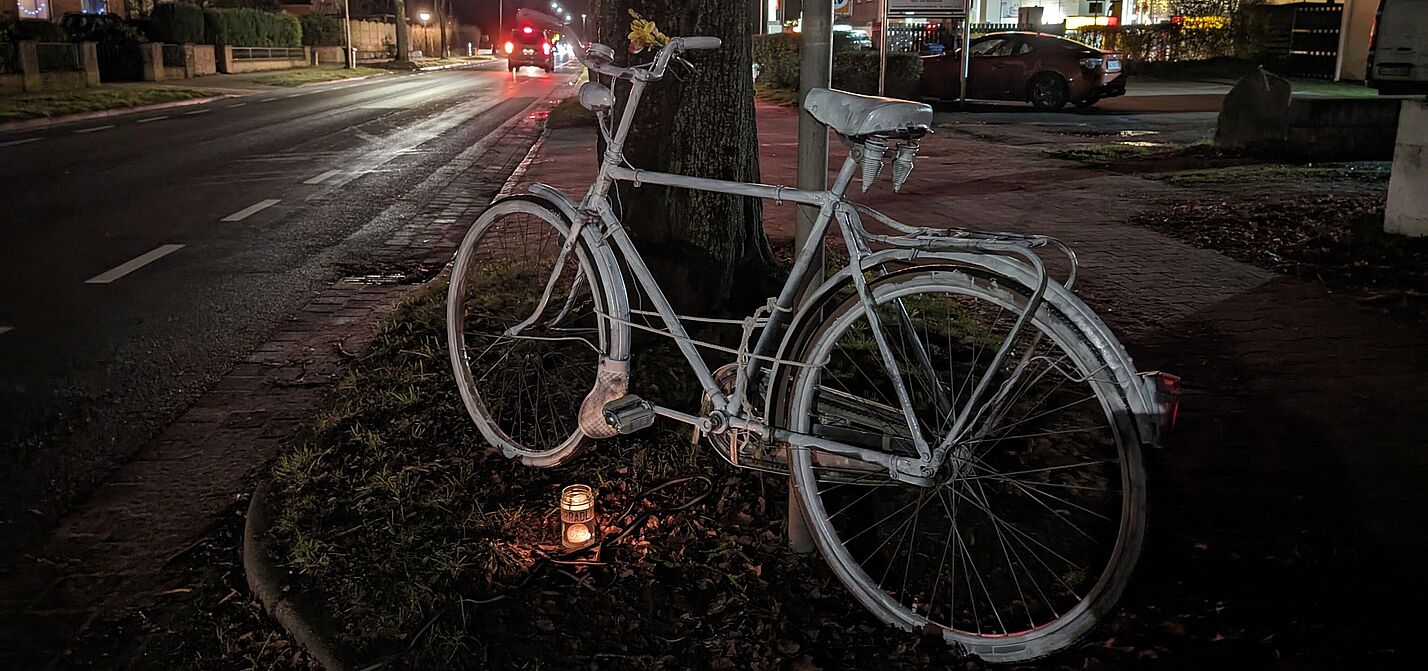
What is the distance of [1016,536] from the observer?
10.6ft

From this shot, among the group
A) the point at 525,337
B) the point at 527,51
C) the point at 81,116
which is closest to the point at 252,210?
the point at 525,337

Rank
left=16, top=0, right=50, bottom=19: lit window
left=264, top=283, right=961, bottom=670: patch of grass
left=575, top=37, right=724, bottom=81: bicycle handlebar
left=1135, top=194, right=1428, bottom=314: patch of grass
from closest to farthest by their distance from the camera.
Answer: left=264, top=283, right=961, bottom=670: patch of grass < left=575, top=37, right=724, bottom=81: bicycle handlebar < left=1135, top=194, right=1428, bottom=314: patch of grass < left=16, top=0, right=50, bottom=19: lit window

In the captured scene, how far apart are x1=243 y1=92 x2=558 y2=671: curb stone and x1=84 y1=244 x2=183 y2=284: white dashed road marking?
4.30 meters

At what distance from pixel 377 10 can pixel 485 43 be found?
64.0 ft

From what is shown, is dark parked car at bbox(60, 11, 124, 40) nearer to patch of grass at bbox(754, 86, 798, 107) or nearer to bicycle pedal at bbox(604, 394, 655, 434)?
patch of grass at bbox(754, 86, 798, 107)

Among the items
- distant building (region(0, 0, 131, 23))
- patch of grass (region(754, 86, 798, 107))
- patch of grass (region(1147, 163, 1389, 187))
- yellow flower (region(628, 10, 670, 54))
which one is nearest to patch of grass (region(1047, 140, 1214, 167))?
patch of grass (region(1147, 163, 1389, 187))

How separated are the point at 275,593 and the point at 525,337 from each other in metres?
1.24

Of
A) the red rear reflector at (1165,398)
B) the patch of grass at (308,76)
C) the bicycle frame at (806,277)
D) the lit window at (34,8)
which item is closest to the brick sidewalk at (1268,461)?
the red rear reflector at (1165,398)

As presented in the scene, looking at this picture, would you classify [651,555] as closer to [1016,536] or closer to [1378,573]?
[1016,536]

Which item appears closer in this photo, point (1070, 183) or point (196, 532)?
point (196, 532)

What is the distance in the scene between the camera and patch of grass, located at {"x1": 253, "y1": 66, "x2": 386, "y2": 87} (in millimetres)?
36875

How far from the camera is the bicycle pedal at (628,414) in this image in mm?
3631

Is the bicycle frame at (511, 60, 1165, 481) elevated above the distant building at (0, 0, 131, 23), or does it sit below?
below

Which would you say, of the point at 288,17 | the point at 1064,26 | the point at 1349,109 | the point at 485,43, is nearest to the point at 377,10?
the point at 485,43
